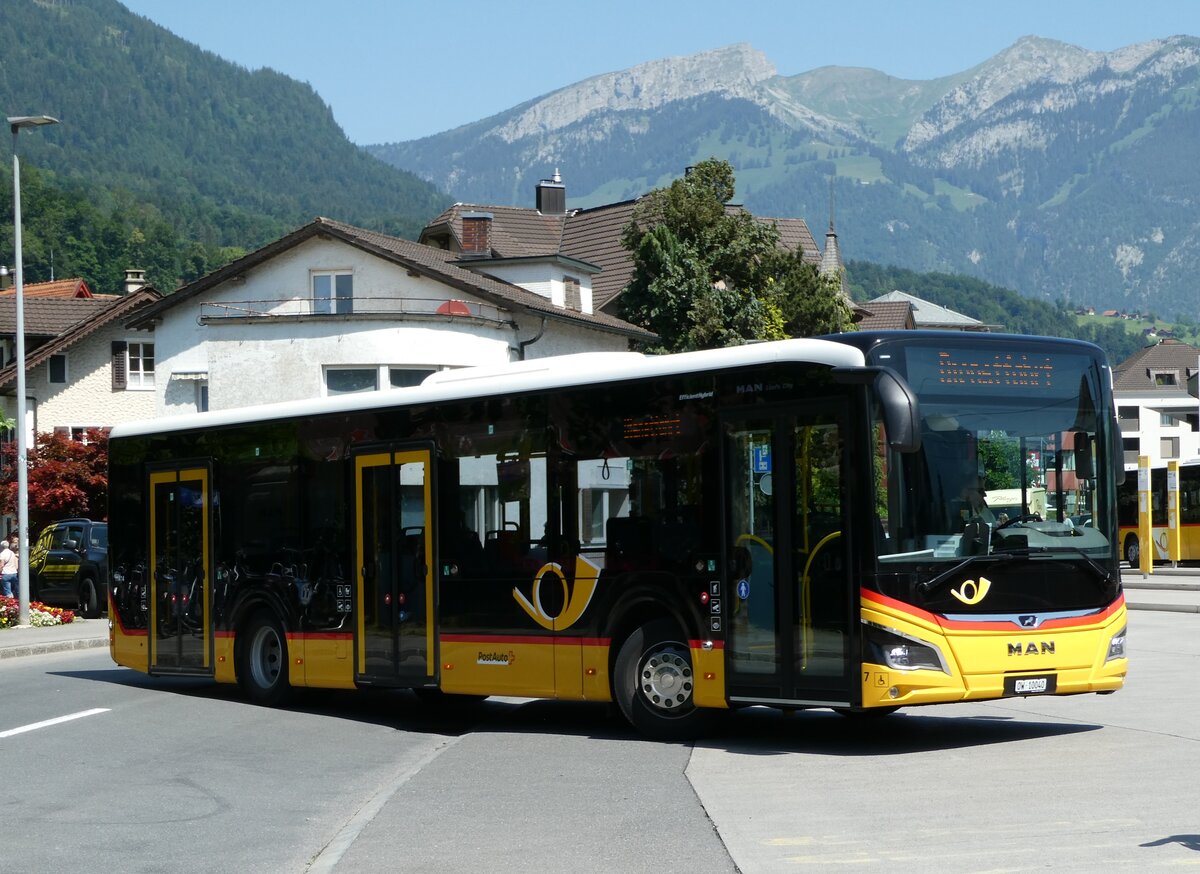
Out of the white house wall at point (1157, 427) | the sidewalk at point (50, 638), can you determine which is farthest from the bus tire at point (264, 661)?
the white house wall at point (1157, 427)

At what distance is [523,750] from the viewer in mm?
13359

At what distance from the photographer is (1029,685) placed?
40.5 feet

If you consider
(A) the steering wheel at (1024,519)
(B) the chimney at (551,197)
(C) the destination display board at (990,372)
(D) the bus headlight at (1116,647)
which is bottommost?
(D) the bus headlight at (1116,647)

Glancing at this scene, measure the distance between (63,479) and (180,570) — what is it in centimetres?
3649

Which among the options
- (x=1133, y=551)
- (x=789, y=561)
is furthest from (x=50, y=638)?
(x=1133, y=551)

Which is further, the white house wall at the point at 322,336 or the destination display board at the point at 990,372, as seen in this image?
the white house wall at the point at 322,336

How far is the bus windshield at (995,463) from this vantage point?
39.9 ft

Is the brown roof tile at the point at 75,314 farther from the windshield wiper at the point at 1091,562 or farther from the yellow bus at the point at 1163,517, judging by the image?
the windshield wiper at the point at 1091,562

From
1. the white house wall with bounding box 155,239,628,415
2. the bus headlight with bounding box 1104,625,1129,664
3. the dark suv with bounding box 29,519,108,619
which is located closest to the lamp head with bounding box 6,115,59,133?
the dark suv with bounding box 29,519,108,619

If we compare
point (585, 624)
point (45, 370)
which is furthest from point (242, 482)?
point (45, 370)

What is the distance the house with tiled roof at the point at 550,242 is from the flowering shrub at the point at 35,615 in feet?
77.2

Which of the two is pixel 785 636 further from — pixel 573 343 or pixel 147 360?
pixel 147 360

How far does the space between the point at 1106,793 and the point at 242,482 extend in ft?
34.6

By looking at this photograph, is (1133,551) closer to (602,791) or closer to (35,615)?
(35,615)
